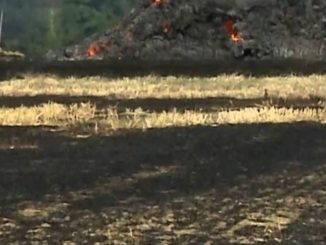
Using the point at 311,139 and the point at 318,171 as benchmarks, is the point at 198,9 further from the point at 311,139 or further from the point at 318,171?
the point at 318,171

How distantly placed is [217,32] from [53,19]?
86.2 ft

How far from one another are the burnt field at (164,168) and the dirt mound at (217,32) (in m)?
7.88

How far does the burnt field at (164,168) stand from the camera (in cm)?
619

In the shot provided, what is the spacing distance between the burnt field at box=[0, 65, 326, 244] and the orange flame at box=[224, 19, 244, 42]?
8.22 meters

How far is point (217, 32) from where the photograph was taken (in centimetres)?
2561

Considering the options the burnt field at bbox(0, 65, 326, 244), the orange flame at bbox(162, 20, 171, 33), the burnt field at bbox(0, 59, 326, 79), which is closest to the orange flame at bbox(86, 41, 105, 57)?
the orange flame at bbox(162, 20, 171, 33)

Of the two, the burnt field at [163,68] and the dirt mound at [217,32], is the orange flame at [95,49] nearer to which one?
the dirt mound at [217,32]

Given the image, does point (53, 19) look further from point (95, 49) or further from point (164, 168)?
point (164, 168)

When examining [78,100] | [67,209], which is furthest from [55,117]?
[67,209]

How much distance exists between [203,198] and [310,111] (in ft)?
20.8

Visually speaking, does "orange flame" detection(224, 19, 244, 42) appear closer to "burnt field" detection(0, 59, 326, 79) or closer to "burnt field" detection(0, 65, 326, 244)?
"burnt field" detection(0, 59, 326, 79)

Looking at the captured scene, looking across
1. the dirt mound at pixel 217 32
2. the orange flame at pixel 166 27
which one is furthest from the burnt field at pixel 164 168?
the orange flame at pixel 166 27

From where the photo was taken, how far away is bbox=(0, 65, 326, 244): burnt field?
6.19 meters

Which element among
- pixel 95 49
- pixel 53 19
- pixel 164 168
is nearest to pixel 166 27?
pixel 95 49
